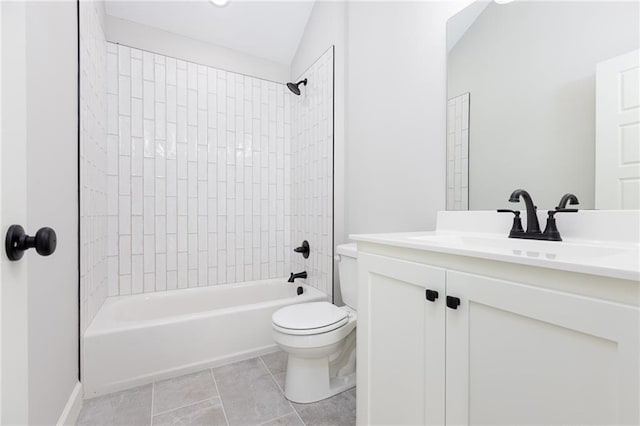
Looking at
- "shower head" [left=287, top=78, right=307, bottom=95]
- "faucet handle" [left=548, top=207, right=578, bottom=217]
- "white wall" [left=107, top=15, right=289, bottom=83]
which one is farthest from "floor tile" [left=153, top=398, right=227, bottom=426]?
"white wall" [left=107, top=15, right=289, bottom=83]

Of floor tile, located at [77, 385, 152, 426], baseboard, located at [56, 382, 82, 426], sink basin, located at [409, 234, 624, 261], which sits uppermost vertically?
sink basin, located at [409, 234, 624, 261]

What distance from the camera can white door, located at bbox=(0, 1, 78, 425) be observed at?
1.51 feet

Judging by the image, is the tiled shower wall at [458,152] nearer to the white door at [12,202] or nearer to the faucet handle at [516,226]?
the faucet handle at [516,226]

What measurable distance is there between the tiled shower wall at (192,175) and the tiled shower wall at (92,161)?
0.13 meters

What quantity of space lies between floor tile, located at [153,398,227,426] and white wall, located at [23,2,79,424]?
42 cm

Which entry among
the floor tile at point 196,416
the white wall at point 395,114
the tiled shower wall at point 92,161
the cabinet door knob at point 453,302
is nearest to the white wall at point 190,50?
the tiled shower wall at point 92,161

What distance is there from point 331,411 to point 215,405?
0.58 meters

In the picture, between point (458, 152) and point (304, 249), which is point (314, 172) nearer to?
point (304, 249)

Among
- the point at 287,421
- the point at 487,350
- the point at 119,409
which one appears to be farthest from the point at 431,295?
the point at 119,409

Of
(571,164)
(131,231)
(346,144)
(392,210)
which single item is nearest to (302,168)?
(346,144)

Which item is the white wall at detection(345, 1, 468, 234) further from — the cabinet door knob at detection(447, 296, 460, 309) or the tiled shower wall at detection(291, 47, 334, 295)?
the cabinet door knob at detection(447, 296, 460, 309)

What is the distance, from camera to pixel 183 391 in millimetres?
1627

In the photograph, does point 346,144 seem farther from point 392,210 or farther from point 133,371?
point 133,371

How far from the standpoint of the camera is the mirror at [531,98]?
98 centimetres
